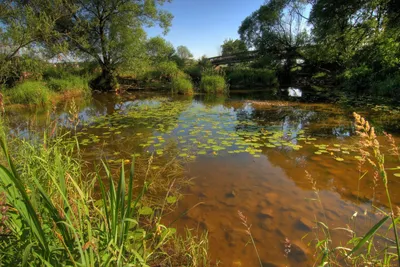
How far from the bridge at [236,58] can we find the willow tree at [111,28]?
13.2 meters

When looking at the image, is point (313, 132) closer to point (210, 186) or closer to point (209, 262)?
point (210, 186)

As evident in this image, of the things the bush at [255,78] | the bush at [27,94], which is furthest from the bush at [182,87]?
the bush at [27,94]

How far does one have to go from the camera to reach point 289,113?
312 inches

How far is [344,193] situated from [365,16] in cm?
1878

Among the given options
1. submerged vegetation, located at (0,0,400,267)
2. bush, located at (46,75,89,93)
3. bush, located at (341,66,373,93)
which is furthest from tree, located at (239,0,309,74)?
bush, located at (46,75,89,93)

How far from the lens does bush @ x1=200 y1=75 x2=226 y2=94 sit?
14883 mm

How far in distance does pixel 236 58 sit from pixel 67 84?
19.9 metres

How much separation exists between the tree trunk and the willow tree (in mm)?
65

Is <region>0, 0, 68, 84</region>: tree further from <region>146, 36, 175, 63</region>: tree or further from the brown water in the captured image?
<region>146, 36, 175, 63</region>: tree

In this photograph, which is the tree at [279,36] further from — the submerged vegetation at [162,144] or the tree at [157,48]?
the tree at [157,48]

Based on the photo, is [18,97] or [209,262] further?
[18,97]

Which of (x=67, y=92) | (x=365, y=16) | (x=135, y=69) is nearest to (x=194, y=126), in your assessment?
(x=67, y=92)

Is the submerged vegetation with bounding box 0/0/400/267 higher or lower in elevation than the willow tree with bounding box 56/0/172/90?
lower

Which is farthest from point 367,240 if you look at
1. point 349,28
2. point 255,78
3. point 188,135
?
point 255,78
